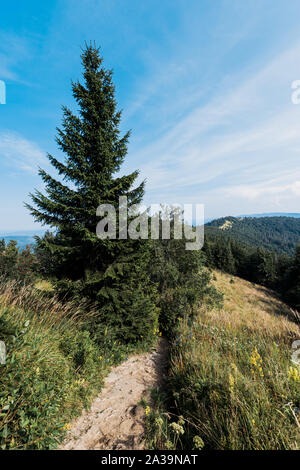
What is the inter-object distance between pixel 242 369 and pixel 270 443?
4.80 feet

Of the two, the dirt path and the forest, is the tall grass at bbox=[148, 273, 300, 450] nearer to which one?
the forest

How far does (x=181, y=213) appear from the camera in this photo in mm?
13898

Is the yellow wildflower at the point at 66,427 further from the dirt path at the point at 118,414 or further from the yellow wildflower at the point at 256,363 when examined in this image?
the yellow wildflower at the point at 256,363

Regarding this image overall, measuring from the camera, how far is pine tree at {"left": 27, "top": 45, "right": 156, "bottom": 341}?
5422 mm

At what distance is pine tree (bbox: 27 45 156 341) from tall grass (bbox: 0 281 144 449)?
81 cm

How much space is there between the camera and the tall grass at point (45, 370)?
2.26 metres

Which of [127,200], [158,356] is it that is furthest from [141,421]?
[127,200]

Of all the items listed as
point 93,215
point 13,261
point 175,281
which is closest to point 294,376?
point 93,215

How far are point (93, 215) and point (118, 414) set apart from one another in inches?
197

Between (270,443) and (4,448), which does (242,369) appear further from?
(4,448)

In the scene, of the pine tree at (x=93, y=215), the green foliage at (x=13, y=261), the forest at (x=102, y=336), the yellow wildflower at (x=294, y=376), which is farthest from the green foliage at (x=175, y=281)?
the green foliage at (x=13, y=261)

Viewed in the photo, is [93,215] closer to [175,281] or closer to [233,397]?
[233,397]

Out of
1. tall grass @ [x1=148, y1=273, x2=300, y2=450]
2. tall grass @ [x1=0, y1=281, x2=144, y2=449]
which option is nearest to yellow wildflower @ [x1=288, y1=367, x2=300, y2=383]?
tall grass @ [x1=148, y1=273, x2=300, y2=450]

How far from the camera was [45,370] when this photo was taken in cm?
309
